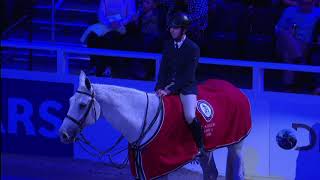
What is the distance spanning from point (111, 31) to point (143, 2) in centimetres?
72

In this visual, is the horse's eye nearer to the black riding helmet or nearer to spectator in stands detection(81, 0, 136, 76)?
the black riding helmet

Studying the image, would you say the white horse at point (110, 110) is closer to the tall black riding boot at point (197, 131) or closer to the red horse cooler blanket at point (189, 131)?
the red horse cooler blanket at point (189, 131)

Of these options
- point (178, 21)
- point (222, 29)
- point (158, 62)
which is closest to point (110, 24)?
point (222, 29)

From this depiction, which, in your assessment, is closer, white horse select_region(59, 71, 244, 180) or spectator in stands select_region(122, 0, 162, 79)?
white horse select_region(59, 71, 244, 180)


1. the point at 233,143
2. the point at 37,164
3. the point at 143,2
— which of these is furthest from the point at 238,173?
the point at 143,2

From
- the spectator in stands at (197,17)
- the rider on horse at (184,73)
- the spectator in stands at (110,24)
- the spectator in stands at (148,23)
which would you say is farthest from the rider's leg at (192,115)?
the spectator in stands at (110,24)

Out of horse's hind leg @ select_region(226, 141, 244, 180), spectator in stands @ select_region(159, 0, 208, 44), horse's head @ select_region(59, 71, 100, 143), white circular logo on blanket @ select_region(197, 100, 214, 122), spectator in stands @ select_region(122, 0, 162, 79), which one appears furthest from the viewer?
spectator in stands @ select_region(122, 0, 162, 79)

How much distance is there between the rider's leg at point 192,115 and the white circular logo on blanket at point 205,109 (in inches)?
9.4

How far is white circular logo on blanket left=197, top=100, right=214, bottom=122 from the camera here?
10.6 m

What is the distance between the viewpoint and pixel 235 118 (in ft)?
35.8

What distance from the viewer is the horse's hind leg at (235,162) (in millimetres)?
11000

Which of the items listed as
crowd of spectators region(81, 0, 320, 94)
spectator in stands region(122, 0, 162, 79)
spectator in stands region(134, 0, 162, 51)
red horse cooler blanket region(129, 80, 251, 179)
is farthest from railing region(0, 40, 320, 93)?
spectator in stands region(134, 0, 162, 51)

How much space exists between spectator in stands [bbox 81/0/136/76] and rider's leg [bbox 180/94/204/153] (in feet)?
12.4

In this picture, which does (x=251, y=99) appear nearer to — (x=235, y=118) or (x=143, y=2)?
(x=235, y=118)
